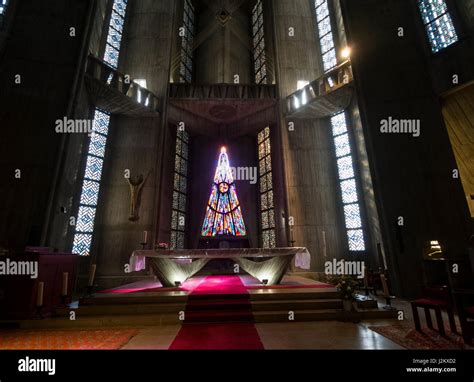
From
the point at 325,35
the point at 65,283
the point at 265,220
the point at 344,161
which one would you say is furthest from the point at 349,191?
the point at 65,283

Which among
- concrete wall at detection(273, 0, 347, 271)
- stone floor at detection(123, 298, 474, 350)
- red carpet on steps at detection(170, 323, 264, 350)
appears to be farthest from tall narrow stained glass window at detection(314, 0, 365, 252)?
red carpet on steps at detection(170, 323, 264, 350)

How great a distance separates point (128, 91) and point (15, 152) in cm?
404

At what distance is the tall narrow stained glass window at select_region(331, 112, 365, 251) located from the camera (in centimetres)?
845

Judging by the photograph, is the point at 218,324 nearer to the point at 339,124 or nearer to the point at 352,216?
the point at 352,216

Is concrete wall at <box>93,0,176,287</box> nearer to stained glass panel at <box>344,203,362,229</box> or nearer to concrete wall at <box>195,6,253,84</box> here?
concrete wall at <box>195,6,253,84</box>

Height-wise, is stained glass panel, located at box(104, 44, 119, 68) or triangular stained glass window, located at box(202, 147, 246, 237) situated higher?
stained glass panel, located at box(104, 44, 119, 68)

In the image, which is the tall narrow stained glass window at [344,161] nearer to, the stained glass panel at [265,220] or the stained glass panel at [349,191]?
the stained glass panel at [349,191]

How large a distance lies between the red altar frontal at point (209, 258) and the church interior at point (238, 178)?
0.16 ft

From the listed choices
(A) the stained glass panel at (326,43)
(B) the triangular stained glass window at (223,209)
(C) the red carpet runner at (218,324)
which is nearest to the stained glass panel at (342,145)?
(A) the stained glass panel at (326,43)

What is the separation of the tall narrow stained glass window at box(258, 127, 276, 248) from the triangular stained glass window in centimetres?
98

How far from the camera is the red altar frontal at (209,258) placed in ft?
16.3

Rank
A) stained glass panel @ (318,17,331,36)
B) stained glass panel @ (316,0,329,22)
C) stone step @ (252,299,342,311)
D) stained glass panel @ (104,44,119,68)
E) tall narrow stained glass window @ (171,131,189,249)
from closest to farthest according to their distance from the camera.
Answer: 1. stone step @ (252,299,342,311)
2. stained glass panel @ (104,44,119,68)
3. tall narrow stained glass window @ (171,131,189,249)
4. stained glass panel @ (318,17,331,36)
5. stained glass panel @ (316,0,329,22)
